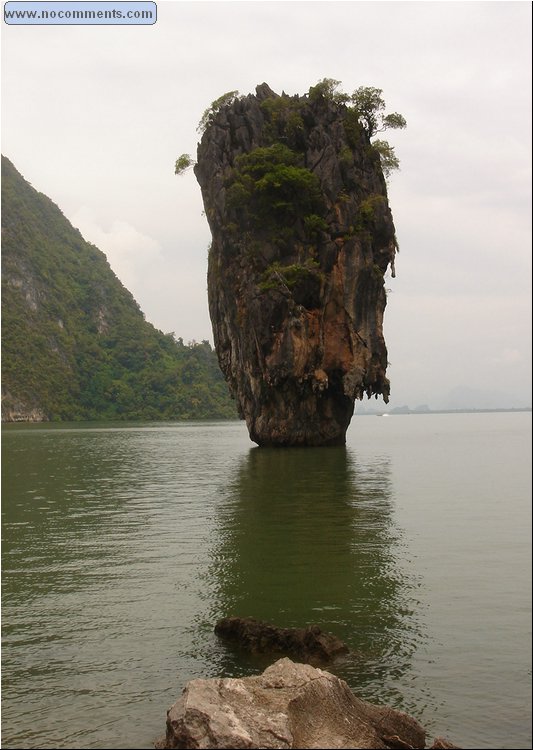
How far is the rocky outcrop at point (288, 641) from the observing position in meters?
7.66

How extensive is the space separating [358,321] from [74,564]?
27.9m

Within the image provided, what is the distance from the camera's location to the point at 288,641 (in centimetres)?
794

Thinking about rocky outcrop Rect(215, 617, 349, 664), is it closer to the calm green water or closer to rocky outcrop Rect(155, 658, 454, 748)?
the calm green water

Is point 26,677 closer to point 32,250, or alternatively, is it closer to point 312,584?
point 312,584

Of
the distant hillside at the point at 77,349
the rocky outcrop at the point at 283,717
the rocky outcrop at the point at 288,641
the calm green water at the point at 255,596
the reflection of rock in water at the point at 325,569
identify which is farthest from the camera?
the distant hillside at the point at 77,349

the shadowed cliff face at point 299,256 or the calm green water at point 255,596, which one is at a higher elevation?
the shadowed cliff face at point 299,256

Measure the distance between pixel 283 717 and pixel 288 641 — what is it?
2910 mm

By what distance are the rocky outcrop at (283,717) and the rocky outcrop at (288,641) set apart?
68.2 inches

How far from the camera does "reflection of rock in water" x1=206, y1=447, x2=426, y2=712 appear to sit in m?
8.51

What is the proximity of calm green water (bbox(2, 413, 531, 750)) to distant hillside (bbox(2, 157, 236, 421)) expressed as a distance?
97753mm

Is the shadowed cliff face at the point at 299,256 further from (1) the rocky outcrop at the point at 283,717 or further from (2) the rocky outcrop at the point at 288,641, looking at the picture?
(1) the rocky outcrop at the point at 283,717

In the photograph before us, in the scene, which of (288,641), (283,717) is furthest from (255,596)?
(283,717)

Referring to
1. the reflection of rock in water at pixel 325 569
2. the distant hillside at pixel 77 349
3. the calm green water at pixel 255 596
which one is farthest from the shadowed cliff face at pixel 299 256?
the distant hillside at pixel 77 349

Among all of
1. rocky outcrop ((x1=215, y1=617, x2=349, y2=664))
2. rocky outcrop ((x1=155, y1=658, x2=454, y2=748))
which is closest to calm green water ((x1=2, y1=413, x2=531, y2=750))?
rocky outcrop ((x1=215, y1=617, x2=349, y2=664))
